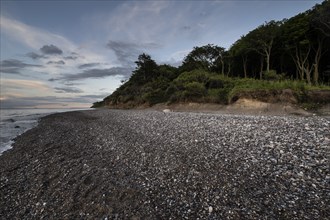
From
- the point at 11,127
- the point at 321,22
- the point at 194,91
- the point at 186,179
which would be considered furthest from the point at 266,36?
the point at 11,127

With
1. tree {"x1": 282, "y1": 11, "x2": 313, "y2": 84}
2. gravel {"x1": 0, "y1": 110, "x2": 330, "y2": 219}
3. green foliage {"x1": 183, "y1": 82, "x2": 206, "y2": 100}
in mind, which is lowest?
gravel {"x1": 0, "y1": 110, "x2": 330, "y2": 219}

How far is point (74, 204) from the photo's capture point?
16.1ft

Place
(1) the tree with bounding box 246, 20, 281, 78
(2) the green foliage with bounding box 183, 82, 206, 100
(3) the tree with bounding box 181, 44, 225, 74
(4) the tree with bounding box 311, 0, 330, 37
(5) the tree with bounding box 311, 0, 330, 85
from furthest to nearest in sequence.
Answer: (3) the tree with bounding box 181, 44, 225, 74
(1) the tree with bounding box 246, 20, 281, 78
(2) the green foliage with bounding box 183, 82, 206, 100
(5) the tree with bounding box 311, 0, 330, 85
(4) the tree with bounding box 311, 0, 330, 37

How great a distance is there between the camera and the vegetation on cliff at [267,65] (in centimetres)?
2071

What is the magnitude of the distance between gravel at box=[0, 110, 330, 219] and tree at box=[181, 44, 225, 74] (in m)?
43.0

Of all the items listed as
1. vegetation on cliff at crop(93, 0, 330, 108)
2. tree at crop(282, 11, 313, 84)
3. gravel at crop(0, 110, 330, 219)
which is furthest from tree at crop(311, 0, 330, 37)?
gravel at crop(0, 110, 330, 219)

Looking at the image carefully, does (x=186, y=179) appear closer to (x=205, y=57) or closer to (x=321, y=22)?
(x=321, y=22)

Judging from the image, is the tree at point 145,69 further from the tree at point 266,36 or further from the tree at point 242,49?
the tree at point 266,36

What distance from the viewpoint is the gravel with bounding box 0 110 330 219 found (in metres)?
4.25

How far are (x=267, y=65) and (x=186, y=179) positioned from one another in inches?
1332

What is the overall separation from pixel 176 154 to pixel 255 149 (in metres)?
2.81

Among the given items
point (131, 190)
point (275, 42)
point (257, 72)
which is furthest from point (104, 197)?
point (257, 72)

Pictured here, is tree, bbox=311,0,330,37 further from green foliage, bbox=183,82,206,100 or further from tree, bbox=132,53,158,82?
tree, bbox=132,53,158,82

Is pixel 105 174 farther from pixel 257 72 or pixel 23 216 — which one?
pixel 257 72
